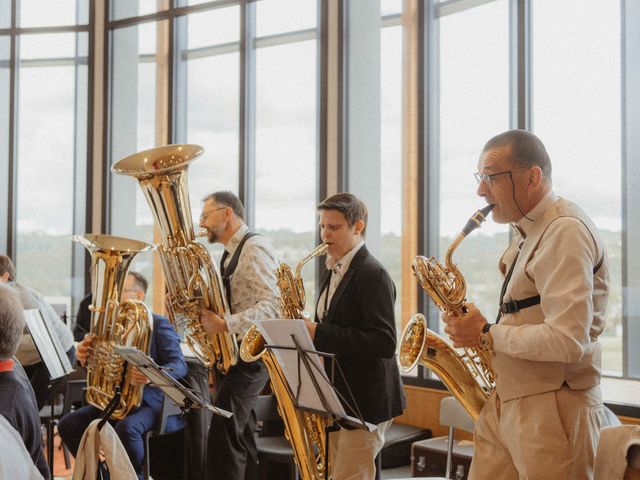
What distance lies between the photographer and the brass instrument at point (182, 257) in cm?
408

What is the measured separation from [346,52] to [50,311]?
285 cm

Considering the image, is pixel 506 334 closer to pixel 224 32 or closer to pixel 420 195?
pixel 420 195

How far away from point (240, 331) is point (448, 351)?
4.44 feet

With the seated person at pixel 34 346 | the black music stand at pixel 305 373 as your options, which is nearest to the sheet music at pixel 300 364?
the black music stand at pixel 305 373

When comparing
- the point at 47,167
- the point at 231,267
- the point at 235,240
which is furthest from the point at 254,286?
the point at 47,167

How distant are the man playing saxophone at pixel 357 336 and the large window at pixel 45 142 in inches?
201

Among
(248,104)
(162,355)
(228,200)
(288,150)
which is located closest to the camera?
(228,200)

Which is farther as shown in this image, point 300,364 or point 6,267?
point 6,267

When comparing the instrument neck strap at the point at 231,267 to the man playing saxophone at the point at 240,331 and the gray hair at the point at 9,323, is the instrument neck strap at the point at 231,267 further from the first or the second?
the gray hair at the point at 9,323

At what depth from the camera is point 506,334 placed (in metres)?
2.37

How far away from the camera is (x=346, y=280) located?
3250 millimetres

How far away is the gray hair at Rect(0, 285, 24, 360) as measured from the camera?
2.56m

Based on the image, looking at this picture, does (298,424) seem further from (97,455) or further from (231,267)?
(231,267)

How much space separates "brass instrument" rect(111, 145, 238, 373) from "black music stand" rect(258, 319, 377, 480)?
120cm
